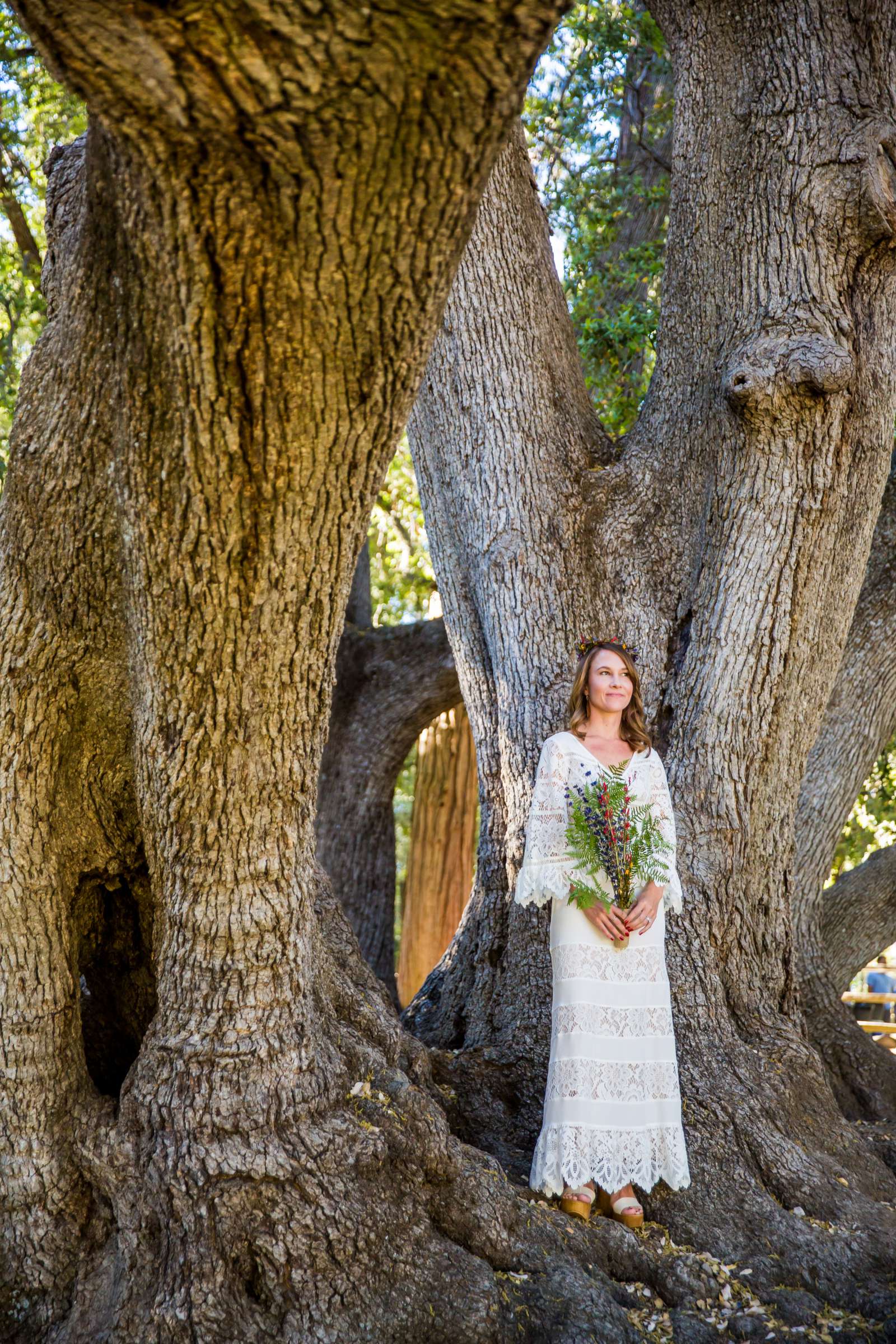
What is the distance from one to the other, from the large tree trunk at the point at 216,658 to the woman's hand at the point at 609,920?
2.89 feet

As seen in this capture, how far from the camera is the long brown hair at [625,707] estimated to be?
16.3 feet

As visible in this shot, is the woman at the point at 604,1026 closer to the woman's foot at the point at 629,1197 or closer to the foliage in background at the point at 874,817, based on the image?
the woman's foot at the point at 629,1197

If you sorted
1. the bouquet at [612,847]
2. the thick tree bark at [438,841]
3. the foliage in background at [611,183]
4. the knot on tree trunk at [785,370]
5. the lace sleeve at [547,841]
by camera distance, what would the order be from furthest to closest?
the thick tree bark at [438,841] < the foliage in background at [611,183] < the knot on tree trunk at [785,370] < the lace sleeve at [547,841] < the bouquet at [612,847]

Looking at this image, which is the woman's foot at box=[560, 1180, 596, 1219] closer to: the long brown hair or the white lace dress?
the white lace dress

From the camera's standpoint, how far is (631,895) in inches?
179

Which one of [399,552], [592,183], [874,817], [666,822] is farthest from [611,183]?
[874,817]

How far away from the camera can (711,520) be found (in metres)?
5.44

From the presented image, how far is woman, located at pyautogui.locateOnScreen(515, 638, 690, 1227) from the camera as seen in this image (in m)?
4.36

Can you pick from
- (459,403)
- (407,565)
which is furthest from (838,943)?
(407,565)

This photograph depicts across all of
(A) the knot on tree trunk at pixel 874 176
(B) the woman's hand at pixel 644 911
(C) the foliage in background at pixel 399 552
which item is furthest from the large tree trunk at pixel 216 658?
(C) the foliage in background at pixel 399 552

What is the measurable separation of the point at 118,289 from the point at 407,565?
11072 millimetres

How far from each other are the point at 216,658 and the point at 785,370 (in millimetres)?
3030

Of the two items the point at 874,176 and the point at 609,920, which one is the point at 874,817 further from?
the point at 609,920

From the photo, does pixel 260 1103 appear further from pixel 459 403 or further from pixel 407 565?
pixel 407 565
